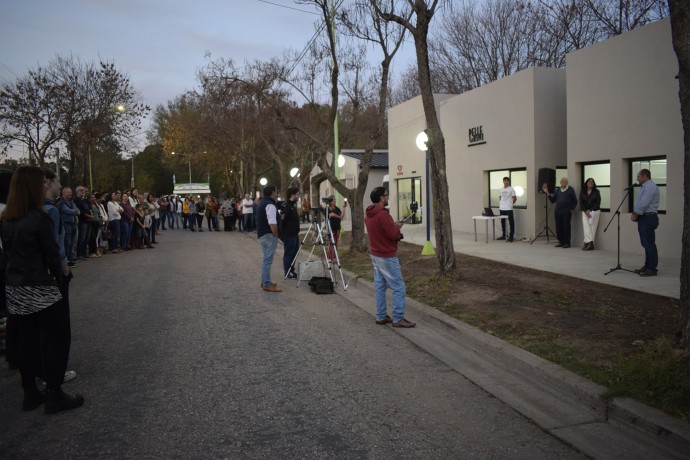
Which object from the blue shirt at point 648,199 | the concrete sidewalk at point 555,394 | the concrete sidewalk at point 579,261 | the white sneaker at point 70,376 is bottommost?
the concrete sidewalk at point 555,394

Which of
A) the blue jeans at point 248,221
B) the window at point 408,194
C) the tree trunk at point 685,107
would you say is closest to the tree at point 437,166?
the tree trunk at point 685,107

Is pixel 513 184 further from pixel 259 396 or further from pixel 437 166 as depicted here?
pixel 259 396

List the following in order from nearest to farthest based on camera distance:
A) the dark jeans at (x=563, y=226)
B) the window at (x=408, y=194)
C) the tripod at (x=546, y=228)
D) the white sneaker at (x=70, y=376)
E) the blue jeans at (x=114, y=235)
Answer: the white sneaker at (x=70, y=376)
the dark jeans at (x=563, y=226)
the tripod at (x=546, y=228)
the blue jeans at (x=114, y=235)
the window at (x=408, y=194)

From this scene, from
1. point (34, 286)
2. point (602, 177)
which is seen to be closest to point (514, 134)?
point (602, 177)

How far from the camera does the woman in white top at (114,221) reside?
52.4 feet

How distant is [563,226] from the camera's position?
14086 millimetres

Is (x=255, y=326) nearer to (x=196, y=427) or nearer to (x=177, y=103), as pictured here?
(x=196, y=427)

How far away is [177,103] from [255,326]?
46214mm

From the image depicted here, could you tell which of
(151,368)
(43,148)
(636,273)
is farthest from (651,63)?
(43,148)

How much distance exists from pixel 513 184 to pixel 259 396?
14.3m

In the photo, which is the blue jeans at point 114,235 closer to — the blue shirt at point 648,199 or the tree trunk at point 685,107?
the blue shirt at point 648,199

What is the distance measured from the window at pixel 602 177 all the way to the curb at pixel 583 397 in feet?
28.9

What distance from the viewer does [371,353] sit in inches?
237

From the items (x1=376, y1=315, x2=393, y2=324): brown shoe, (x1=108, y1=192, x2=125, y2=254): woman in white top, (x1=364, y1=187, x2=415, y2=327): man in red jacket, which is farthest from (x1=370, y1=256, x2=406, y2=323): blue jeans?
(x1=108, y1=192, x2=125, y2=254): woman in white top
